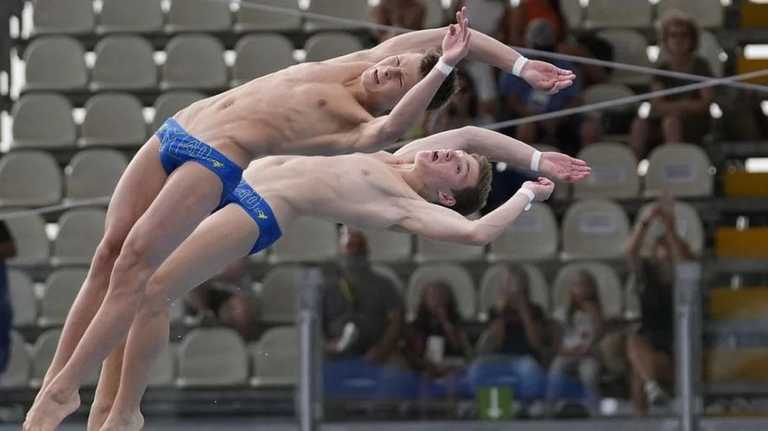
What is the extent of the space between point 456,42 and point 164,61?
12.8 ft

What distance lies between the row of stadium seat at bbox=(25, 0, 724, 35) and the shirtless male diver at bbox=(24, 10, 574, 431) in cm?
316

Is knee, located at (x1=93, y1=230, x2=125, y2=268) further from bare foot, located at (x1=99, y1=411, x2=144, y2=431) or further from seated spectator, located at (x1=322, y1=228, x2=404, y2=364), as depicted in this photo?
seated spectator, located at (x1=322, y1=228, x2=404, y2=364)

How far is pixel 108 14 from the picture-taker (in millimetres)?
11250

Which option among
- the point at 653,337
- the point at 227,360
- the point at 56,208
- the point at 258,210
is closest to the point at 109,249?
the point at 258,210

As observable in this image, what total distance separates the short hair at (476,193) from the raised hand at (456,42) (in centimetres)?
59

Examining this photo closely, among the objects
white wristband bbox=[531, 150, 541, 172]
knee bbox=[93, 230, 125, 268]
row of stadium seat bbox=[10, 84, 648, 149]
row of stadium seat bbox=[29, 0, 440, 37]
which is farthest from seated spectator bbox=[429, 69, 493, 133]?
knee bbox=[93, 230, 125, 268]

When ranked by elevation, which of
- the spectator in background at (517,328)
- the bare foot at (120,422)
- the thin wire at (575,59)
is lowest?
the bare foot at (120,422)

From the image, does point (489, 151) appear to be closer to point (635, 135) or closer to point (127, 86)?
point (635, 135)

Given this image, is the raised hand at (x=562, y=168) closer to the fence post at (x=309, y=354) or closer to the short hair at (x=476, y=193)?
the short hair at (x=476, y=193)

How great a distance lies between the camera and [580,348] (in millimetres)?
9016

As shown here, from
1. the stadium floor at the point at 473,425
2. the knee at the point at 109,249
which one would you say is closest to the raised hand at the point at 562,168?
the knee at the point at 109,249

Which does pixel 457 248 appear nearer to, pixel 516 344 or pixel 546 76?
pixel 516 344

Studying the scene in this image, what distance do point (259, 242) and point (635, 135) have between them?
9.76ft

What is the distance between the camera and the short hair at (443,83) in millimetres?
7477
